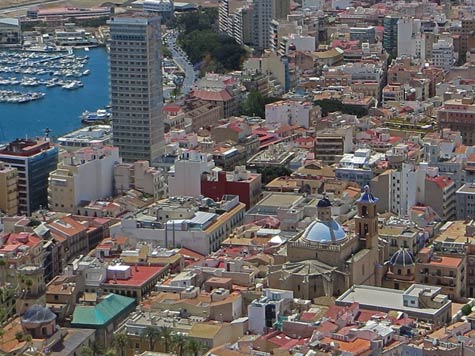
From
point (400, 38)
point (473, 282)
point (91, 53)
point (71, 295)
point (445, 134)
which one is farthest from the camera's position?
point (91, 53)

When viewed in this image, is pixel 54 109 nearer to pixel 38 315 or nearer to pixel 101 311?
pixel 101 311

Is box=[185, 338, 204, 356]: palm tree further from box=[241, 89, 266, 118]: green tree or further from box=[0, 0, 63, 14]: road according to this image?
box=[0, 0, 63, 14]: road

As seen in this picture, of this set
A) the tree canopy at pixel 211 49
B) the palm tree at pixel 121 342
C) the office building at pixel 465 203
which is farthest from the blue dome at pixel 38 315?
the tree canopy at pixel 211 49

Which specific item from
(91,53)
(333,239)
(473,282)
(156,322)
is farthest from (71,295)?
(91,53)

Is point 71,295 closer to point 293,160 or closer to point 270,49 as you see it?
point 293,160

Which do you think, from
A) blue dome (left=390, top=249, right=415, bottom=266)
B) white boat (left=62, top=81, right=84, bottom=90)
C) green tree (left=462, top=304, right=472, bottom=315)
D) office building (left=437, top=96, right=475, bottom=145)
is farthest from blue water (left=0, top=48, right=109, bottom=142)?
green tree (left=462, top=304, right=472, bottom=315)

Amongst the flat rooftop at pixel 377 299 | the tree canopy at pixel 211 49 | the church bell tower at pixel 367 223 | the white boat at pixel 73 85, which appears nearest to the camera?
the flat rooftop at pixel 377 299

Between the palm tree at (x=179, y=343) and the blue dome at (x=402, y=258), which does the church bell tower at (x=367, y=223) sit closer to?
the blue dome at (x=402, y=258)
